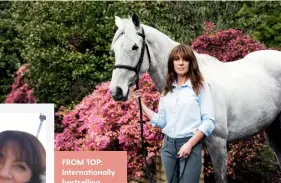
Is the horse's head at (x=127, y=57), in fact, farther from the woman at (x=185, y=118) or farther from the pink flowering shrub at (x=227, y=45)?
the pink flowering shrub at (x=227, y=45)

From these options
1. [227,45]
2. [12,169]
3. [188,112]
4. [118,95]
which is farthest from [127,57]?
[227,45]

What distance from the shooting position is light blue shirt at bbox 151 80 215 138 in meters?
3.30

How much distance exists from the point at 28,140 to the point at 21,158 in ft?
0.52

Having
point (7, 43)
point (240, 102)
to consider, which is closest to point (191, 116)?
point (240, 102)

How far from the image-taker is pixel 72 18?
337 inches

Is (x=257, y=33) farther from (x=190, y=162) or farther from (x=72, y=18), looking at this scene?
(x=190, y=162)

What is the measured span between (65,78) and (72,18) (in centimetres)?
94

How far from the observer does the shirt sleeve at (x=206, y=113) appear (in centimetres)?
330

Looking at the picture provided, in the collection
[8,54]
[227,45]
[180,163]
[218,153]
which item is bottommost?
[180,163]

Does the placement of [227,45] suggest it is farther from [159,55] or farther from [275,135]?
[159,55]

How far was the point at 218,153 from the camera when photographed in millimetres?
3809

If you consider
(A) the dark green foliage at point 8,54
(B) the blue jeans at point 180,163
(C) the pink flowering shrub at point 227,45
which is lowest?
(B) the blue jeans at point 180,163

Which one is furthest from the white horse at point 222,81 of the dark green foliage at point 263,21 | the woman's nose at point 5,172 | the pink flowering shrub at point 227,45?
the dark green foliage at point 263,21

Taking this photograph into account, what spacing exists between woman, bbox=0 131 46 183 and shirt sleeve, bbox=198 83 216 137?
119 cm
